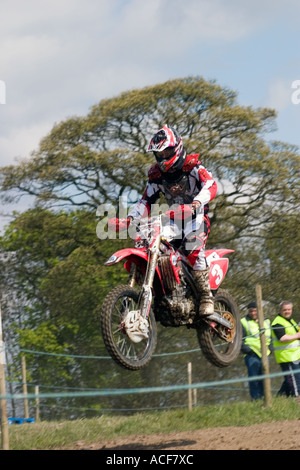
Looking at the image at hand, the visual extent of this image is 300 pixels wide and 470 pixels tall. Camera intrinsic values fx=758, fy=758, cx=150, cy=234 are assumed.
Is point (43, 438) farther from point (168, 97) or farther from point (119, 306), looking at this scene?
point (168, 97)

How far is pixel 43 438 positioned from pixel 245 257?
17.1 metres

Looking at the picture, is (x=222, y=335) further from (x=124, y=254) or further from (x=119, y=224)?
(x=124, y=254)

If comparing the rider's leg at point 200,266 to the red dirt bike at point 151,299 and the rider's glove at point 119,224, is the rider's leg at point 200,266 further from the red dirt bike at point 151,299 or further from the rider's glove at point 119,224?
the rider's glove at point 119,224

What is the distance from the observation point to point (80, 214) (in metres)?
27.0

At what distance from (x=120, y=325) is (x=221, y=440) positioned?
255cm

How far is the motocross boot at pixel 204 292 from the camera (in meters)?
7.97

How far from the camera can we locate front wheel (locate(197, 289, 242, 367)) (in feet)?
27.5

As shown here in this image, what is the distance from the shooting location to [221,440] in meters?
8.90

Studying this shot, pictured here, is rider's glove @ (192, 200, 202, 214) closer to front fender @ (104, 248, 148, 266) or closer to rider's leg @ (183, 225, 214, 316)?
rider's leg @ (183, 225, 214, 316)

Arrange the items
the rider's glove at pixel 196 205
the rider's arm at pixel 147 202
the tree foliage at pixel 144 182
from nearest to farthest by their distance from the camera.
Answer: the rider's glove at pixel 196 205 → the rider's arm at pixel 147 202 → the tree foliage at pixel 144 182

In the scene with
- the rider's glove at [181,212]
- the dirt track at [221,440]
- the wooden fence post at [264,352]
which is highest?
the rider's glove at [181,212]

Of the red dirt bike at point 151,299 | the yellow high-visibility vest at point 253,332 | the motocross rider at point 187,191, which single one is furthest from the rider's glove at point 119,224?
the yellow high-visibility vest at point 253,332

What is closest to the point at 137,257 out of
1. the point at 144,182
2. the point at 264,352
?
the point at 264,352
